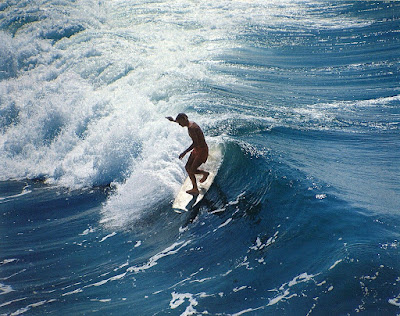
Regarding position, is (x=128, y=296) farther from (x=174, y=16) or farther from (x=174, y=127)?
(x=174, y=16)

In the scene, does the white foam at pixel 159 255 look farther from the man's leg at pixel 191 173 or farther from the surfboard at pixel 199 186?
the man's leg at pixel 191 173

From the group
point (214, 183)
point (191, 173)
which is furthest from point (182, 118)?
point (214, 183)

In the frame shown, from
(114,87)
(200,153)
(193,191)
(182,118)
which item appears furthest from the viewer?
(114,87)

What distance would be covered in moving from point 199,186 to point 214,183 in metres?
0.33

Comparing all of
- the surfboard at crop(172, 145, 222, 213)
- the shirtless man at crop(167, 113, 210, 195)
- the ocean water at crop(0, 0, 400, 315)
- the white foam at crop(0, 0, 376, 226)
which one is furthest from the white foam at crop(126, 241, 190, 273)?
the shirtless man at crop(167, 113, 210, 195)

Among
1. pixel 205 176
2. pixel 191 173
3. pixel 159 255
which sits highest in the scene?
pixel 191 173

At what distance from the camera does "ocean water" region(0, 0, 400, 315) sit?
5.53m

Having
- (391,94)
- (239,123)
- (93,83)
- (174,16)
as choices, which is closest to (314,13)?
(174,16)

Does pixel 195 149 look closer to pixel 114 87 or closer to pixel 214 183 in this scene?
pixel 214 183

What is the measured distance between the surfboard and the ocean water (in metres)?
0.16

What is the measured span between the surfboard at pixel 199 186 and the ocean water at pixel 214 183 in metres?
0.16

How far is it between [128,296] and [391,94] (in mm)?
11751

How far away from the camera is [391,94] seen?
1397cm

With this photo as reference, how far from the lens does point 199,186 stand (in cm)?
834
